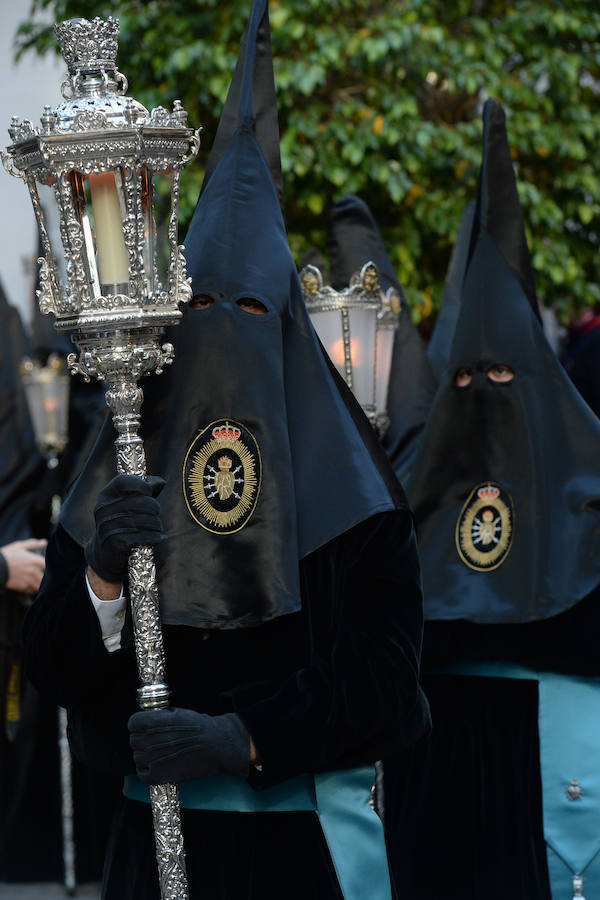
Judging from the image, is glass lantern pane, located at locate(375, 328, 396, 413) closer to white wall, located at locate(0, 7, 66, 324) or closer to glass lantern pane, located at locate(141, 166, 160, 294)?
glass lantern pane, located at locate(141, 166, 160, 294)

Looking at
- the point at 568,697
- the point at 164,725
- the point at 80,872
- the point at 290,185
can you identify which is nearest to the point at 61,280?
the point at 164,725

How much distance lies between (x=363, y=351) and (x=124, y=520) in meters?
2.05

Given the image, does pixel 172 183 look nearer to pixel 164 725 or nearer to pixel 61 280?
pixel 61 280

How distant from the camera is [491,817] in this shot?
4336 mm

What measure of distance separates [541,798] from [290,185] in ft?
18.4

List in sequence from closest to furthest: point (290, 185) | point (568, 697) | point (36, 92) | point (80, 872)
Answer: point (568, 697), point (80, 872), point (290, 185), point (36, 92)

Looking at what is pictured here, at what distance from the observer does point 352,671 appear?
274 cm

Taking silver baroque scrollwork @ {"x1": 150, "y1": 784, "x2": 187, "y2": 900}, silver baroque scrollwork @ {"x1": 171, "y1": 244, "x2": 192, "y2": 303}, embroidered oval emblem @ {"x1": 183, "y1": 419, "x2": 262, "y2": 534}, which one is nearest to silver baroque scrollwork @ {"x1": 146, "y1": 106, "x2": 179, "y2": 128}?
silver baroque scrollwork @ {"x1": 171, "y1": 244, "x2": 192, "y2": 303}

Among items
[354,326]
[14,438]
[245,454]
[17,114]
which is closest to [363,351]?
[354,326]

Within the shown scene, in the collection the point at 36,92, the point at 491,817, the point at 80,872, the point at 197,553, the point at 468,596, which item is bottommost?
the point at 80,872

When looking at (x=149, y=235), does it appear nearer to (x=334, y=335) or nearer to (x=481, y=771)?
(x=334, y=335)

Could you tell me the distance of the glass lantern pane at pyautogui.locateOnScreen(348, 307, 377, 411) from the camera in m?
4.46

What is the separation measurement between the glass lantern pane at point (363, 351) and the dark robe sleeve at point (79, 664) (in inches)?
69.1

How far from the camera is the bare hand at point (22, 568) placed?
18.3 ft
